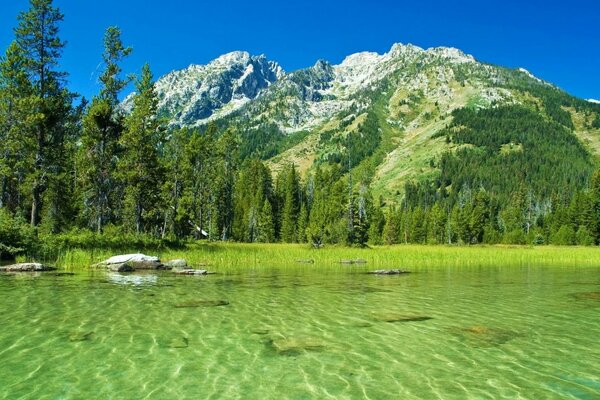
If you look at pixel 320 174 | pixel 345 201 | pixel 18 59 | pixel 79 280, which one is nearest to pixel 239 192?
pixel 320 174

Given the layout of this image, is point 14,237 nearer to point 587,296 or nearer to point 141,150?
point 141,150

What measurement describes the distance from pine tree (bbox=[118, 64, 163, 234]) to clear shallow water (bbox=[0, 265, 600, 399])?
1386 inches

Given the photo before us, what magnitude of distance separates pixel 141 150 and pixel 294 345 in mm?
47726

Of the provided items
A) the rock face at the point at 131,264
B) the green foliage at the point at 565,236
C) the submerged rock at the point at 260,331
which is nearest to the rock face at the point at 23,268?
the rock face at the point at 131,264

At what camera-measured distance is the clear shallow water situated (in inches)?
294

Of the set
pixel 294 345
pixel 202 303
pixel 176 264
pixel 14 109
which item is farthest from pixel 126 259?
pixel 294 345

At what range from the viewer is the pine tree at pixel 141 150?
5222 cm

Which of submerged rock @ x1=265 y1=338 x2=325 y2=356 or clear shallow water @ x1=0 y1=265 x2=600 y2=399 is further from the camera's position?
submerged rock @ x1=265 y1=338 x2=325 y2=356

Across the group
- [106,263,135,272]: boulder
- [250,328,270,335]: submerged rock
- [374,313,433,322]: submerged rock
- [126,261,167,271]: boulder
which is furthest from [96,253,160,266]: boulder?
[374,313,433,322]: submerged rock

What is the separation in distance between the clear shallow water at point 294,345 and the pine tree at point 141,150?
35.2 metres

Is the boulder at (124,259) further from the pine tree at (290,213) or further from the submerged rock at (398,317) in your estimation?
the pine tree at (290,213)

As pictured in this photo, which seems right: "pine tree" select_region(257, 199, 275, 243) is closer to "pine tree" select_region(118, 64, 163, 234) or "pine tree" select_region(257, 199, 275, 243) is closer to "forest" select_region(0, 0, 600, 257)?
"forest" select_region(0, 0, 600, 257)

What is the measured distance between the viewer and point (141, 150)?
176 feet

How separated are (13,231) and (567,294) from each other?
33.6 m
